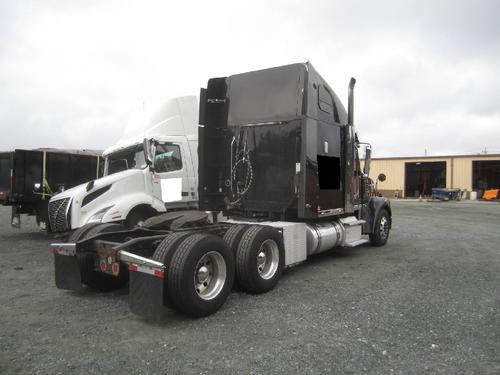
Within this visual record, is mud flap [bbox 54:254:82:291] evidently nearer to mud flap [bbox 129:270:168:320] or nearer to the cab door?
mud flap [bbox 129:270:168:320]

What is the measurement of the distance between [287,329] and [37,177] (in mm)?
9694

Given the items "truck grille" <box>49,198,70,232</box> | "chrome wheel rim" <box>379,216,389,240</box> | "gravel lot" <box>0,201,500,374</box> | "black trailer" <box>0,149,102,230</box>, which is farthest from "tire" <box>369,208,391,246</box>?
"black trailer" <box>0,149,102,230</box>

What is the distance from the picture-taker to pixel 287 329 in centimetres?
410

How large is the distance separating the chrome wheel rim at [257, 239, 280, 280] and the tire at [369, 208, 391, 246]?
4.20m

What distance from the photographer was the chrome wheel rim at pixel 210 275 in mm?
4566

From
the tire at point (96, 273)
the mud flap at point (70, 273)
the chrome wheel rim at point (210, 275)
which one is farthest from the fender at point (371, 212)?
the mud flap at point (70, 273)

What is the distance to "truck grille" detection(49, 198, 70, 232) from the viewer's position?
831cm

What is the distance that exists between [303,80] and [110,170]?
5.30m

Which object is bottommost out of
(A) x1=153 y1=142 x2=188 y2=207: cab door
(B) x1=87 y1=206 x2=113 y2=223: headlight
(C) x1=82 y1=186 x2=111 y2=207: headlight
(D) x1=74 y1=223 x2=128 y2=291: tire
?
(D) x1=74 y1=223 x2=128 y2=291: tire

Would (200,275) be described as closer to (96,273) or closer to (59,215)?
(96,273)

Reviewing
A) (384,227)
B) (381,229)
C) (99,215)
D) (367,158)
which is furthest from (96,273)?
(384,227)

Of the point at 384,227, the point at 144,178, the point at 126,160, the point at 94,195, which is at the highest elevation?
the point at 126,160

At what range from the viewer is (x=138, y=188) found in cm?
851

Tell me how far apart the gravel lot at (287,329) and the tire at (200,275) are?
0.18 metres
